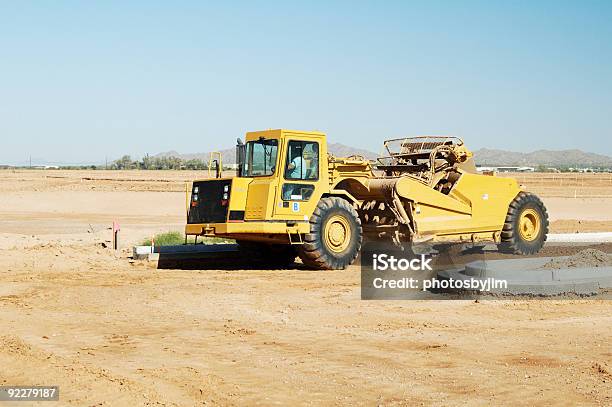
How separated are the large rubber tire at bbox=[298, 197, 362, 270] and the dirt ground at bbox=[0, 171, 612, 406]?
1.26 ft

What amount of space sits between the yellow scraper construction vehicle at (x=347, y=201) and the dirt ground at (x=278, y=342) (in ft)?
2.87

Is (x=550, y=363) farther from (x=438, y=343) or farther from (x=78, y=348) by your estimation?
(x=78, y=348)

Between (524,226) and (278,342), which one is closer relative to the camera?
(278,342)

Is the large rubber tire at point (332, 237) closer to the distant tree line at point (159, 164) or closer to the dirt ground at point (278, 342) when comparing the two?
the dirt ground at point (278, 342)

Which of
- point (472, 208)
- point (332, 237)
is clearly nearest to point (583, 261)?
point (472, 208)

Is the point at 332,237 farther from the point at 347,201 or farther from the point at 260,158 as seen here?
the point at 260,158

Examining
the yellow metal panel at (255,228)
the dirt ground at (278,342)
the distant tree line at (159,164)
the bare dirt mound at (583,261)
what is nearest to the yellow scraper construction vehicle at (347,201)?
the yellow metal panel at (255,228)

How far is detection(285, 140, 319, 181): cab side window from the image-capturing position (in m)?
16.6

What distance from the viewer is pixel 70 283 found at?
14.9 meters

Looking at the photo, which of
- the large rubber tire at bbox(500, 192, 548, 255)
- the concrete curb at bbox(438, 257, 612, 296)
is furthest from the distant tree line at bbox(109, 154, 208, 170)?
the concrete curb at bbox(438, 257, 612, 296)

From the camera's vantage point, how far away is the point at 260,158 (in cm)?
1689

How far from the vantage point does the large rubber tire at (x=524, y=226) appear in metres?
19.0

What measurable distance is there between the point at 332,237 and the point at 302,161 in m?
1.54

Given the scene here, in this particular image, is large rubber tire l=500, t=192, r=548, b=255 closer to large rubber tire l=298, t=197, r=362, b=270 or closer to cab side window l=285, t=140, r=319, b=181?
large rubber tire l=298, t=197, r=362, b=270
